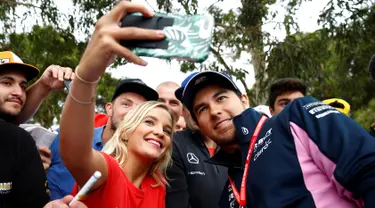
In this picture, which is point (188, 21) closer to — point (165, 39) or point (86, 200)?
point (165, 39)

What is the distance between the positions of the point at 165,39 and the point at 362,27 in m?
9.73

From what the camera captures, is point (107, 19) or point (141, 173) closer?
point (107, 19)

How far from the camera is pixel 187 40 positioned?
60.3 inches

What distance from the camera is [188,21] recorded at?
61.2 inches

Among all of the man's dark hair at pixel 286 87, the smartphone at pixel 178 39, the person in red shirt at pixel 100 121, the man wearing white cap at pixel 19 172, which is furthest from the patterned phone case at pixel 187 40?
the man's dark hair at pixel 286 87

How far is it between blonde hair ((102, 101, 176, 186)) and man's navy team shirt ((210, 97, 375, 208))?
35.5 inches

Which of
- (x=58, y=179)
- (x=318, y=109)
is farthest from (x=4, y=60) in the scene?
(x=318, y=109)

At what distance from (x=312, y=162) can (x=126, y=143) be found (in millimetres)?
1323

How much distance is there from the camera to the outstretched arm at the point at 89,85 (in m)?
1.56

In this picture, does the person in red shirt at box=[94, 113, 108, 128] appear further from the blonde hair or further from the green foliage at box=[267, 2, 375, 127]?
the green foliage at box=[267, 2, 375, 127]

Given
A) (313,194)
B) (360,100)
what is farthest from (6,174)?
(360,100)

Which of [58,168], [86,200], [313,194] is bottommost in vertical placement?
[58,168]

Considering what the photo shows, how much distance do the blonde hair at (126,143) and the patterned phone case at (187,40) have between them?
1333 mm

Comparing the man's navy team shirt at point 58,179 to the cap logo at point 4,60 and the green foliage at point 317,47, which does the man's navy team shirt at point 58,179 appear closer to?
the cap logo at point 4,60
